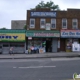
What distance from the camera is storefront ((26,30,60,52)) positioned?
32.1 meters

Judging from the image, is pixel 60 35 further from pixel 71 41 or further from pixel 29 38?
pixel 29 38

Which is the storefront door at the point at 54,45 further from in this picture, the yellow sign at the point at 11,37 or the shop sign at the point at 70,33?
the yellow sign at the point at 11,37

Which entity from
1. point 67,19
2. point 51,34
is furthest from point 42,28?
point 67,19

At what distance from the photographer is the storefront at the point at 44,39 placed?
3212 cm

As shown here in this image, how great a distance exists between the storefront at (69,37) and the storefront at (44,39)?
112 cm

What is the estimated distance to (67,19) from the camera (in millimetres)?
33719

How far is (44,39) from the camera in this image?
33.7 m

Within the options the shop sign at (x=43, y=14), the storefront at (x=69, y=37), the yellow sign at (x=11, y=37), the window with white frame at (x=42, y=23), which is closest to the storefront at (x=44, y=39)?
the yellow sign at (x=11, y=37)

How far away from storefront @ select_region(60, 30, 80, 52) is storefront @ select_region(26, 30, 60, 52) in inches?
44.1

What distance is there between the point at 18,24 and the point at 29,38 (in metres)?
25.2

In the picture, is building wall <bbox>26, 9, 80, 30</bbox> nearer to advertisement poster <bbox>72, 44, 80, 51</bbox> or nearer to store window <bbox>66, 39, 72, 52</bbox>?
store window <bbox>66, 39, 72, 52</bbox>
